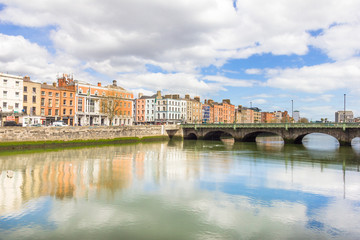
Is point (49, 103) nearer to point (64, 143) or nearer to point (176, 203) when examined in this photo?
point (64, 143)

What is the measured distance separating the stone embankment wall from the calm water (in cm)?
1579

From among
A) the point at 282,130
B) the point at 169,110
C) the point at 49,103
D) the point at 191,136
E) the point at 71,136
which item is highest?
the point at 169,110

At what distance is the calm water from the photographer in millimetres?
13289

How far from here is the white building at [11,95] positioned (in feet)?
181

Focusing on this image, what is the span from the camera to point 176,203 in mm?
17391

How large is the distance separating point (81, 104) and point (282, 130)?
2032 inches

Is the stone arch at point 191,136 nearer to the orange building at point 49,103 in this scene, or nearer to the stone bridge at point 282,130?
the stone bridge at point 282,130

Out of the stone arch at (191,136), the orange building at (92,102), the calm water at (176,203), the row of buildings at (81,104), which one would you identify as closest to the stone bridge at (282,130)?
the stone arch at (191,136)

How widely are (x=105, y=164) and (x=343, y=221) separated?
24381mm

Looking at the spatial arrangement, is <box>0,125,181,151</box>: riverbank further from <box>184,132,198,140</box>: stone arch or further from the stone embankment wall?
<box>184,132,198,140</box>: stone arch

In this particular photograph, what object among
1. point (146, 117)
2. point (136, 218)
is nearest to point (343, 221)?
point (136, 218)

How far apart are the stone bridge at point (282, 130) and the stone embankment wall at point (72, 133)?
11.6m

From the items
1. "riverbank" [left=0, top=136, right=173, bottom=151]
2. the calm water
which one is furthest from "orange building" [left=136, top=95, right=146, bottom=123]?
the calm water

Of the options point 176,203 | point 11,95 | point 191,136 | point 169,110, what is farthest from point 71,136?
point 169,110
